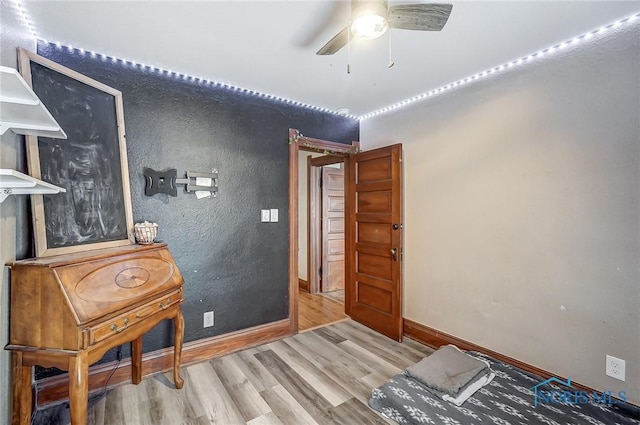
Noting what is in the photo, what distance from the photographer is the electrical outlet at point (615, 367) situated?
167cm

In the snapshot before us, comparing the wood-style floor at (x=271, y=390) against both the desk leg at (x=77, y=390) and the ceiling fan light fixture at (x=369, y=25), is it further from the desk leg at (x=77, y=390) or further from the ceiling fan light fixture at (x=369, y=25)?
the ceiling fan light fixture at (x=369, y=25)

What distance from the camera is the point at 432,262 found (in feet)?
8.91

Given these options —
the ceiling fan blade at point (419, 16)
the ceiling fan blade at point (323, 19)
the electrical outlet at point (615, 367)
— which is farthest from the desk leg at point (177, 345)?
the electrical outlet at point (615, 367)

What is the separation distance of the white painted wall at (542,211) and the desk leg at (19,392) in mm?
2934

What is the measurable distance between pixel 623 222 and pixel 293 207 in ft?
8.22

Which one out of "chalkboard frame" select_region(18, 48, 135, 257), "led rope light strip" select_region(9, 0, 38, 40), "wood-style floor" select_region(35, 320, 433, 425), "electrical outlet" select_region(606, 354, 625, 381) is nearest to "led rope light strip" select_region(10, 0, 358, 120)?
"led rope light strip" select_region(9, 0, 38, 40)

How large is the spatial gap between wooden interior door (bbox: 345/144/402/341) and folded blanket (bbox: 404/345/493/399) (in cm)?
70

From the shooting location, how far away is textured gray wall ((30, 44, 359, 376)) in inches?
85.4

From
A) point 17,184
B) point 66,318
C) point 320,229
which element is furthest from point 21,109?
point 320,229

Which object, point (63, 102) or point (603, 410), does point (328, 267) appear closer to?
point (603, 410)

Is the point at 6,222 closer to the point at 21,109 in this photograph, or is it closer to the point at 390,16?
the point at 21,109

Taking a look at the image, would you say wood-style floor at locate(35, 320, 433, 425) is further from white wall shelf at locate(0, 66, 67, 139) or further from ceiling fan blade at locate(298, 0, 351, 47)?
ceiling fan blade at locate(298, 0, 351, 47)

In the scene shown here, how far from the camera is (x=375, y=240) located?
305 centimetres

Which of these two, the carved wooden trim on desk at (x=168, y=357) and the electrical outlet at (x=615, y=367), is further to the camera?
the carved wooden trim on desk at (x=168, y=357)
